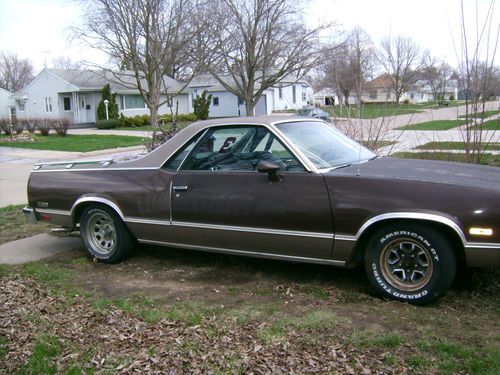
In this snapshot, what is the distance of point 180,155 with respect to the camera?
5211mm

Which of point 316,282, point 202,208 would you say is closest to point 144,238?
point 202,208

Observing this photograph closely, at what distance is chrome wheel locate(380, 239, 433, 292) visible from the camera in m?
4.07

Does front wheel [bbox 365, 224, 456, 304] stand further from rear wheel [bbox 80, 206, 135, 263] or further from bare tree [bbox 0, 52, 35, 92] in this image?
bare tree [bbox 0, 52, 35, 92]

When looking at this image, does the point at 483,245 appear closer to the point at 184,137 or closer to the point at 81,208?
the point at 184,137

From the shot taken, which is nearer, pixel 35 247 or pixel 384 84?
pixel 35 247

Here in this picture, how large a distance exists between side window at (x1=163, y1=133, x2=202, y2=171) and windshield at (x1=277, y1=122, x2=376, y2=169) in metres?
0.90

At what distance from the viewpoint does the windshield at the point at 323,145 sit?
15.5 ft

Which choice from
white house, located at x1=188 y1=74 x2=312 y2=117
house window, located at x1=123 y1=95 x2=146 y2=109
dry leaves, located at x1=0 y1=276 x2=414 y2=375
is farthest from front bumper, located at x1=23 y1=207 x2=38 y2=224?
white house, located at x1=188 y1=74 x2=312 y2=117

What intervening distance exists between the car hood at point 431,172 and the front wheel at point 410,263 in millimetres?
450

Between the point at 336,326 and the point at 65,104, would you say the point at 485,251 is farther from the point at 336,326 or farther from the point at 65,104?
the point at 65,104

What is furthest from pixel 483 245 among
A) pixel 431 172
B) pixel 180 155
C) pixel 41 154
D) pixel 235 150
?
pixel 41 154

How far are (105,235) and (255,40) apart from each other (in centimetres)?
2539

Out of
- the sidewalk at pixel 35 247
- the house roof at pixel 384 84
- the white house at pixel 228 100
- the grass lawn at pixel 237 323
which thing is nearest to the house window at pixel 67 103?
the white house at pixel 228 100

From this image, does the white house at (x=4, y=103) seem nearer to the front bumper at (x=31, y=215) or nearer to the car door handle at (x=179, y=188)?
the front bumper at (x=31, y=215)
